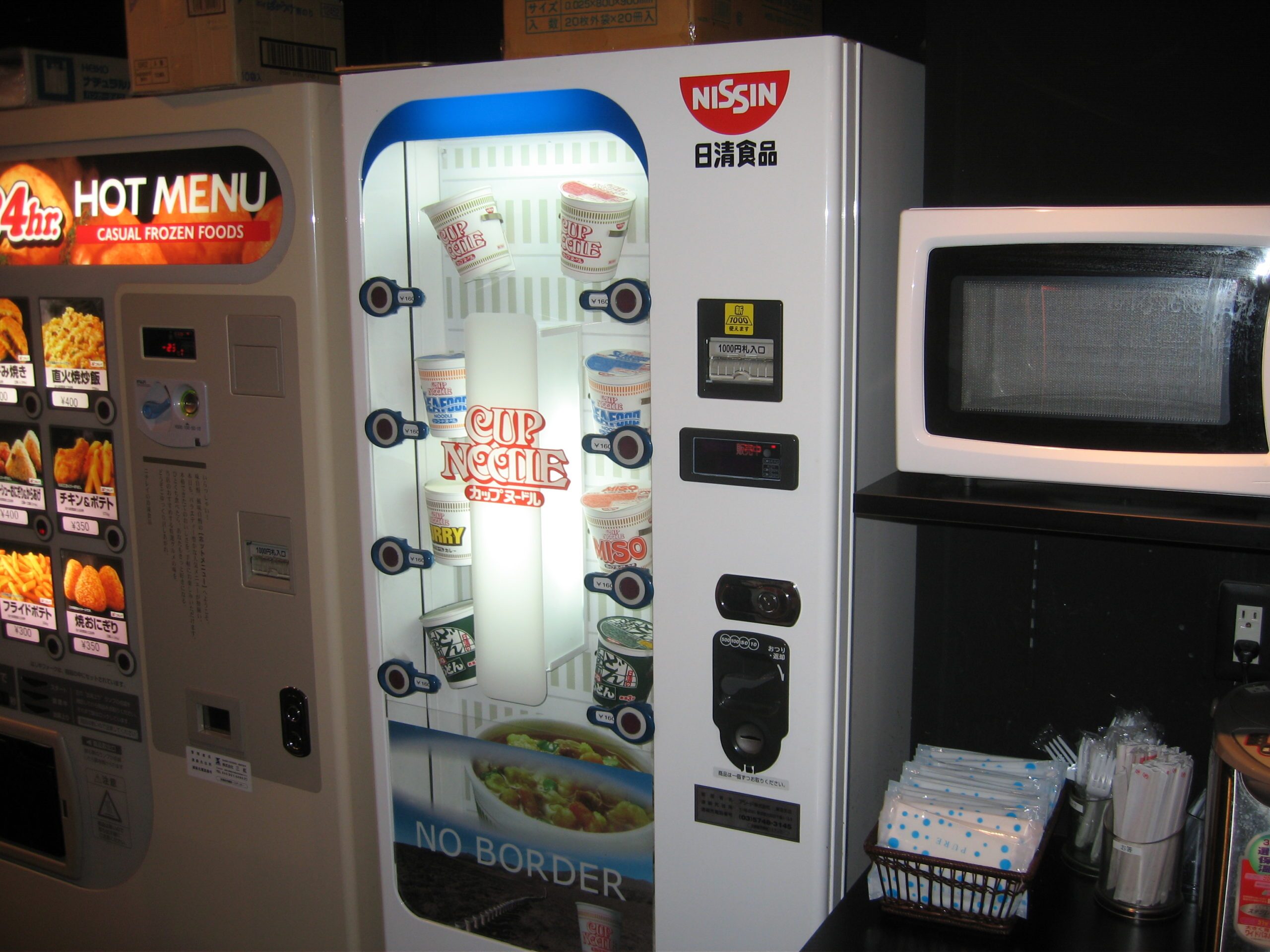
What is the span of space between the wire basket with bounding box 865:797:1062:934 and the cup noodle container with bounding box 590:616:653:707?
405mm

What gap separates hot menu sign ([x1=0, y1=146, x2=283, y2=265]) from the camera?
177 centimetres

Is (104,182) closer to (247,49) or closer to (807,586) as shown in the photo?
(247,49)

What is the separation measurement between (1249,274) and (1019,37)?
2.20ft

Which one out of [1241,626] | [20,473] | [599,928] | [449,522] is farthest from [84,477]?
[1241,626]

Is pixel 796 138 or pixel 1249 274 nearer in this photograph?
pixel 1249 274

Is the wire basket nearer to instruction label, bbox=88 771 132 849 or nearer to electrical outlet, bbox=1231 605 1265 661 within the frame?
electrical outlet, bbox=1231 605 1265 661

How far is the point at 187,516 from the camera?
1.91 m

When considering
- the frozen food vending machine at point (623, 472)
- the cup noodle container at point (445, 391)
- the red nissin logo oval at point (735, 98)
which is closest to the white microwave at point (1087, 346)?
the frozen food vending machine at point (623, 472)

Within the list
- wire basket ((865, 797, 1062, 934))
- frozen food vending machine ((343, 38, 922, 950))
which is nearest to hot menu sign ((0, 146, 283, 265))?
frozen food vending machine ((343, 38, 922, 950))

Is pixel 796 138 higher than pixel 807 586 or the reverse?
higher

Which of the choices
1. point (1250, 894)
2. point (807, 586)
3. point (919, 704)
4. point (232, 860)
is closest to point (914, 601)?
point (919, 704)

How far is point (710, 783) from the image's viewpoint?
1562mm

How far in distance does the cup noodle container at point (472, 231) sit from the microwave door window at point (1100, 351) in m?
0.67

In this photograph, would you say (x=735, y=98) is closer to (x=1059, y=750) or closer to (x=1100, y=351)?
(x=1100, y=351)
